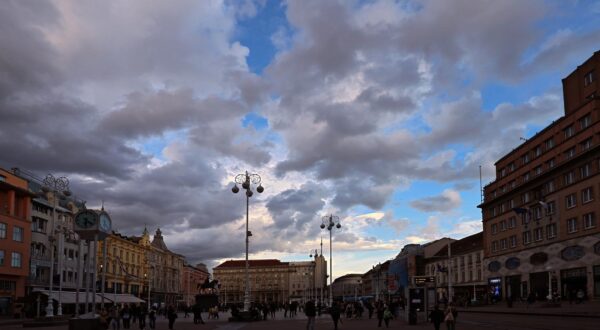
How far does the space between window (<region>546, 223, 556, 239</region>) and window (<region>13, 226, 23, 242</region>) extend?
61870 millimetres

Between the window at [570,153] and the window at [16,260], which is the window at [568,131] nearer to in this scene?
the window at [570,153]

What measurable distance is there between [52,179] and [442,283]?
102m

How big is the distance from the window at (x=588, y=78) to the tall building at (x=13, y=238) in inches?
2604

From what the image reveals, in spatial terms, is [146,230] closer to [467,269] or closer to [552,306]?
[467,269]

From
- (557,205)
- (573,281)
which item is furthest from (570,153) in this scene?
(573,281)

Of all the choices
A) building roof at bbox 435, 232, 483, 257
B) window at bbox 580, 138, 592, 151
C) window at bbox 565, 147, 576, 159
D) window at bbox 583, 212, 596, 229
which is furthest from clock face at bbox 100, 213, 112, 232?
building roof at bbox 435, 232, 483, 257

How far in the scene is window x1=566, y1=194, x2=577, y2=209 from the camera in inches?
2516

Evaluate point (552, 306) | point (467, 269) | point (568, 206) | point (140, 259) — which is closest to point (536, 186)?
point (568, 206)

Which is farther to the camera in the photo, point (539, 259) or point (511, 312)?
point (539, 259)

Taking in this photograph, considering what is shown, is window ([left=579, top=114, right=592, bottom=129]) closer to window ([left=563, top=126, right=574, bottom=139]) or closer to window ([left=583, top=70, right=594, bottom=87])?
window ([left=563, top=126, right=574, bottom=139])

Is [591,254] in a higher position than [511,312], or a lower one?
higher

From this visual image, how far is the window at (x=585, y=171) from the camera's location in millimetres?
61125

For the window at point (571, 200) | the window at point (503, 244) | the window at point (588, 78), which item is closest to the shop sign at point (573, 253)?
the window at point (571, 200)

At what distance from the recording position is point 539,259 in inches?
2704
